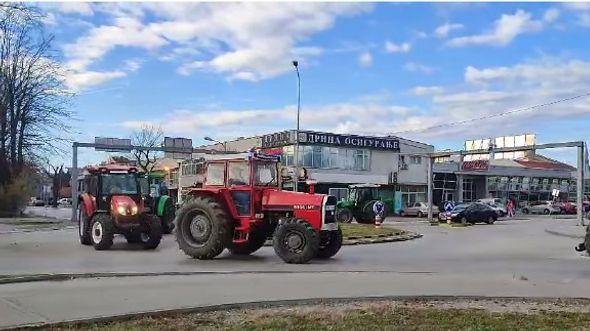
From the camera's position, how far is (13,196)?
5362 cm

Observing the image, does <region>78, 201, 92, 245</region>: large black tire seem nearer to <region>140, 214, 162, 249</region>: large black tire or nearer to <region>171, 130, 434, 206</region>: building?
<region>140, 214, 162, 249</region>: large black tire

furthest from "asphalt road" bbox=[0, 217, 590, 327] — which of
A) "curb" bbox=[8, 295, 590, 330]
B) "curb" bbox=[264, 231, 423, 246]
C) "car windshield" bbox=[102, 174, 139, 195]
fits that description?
"car windshield" bbox=[102, 174, 139, 195]

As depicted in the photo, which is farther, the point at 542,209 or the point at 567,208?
the point at 542,209

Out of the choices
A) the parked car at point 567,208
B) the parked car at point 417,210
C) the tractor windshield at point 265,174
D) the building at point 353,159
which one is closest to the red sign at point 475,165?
the building at point 353,159

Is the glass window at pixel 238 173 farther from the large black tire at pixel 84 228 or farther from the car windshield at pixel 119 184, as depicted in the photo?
the large black tire at pixel 84 228

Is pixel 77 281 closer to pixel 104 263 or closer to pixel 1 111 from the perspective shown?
pixel 104 263

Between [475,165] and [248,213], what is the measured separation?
6157 centimetres

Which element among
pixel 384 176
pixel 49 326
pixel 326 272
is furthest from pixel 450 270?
pixel 384 176

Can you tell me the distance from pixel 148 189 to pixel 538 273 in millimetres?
12527

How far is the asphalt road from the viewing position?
9031 mm

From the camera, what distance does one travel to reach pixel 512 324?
300 inches

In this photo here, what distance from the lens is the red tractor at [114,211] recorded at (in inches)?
744

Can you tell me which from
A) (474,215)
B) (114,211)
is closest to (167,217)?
(114,211)

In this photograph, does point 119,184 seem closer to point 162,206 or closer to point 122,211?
point 122,211
